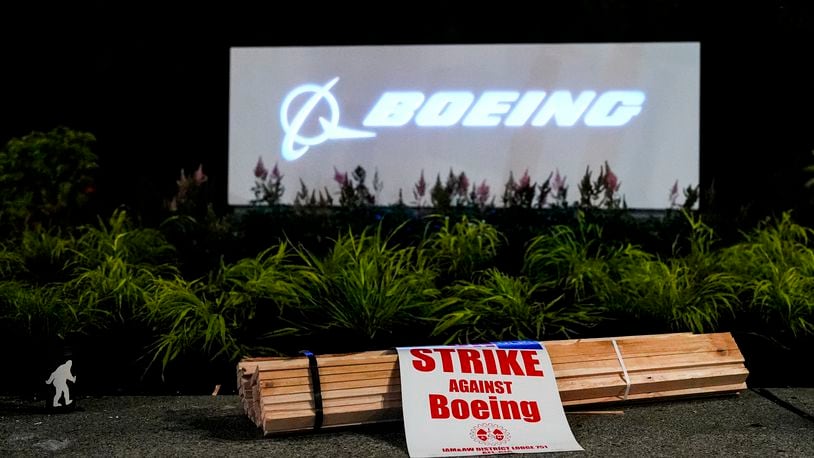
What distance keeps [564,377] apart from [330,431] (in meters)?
0.92

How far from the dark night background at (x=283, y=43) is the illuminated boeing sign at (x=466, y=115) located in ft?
1.35

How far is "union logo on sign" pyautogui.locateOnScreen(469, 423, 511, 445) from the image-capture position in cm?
259

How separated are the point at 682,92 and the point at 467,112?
1.77 meters

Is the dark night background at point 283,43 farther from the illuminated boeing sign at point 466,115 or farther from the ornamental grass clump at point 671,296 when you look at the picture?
the ornamental grass clump at point 671,296

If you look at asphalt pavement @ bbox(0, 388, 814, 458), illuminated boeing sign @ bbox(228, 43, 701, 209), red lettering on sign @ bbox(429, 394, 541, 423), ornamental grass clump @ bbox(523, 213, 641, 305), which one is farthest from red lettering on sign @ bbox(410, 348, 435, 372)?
illuminated boeing sign @ bbox(228, 43, 701, 209)

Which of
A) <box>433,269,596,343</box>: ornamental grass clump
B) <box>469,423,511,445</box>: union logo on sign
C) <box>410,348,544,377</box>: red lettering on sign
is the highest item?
<box>433,269,596,343</box>: ornamental grass clump

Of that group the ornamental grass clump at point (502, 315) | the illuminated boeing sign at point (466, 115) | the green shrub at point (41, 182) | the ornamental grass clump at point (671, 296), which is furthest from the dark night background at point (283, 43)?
the ornamental grass clump at point (502, 315)

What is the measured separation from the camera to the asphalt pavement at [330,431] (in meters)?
2.55

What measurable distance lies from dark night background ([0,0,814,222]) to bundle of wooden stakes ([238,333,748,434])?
369 cm

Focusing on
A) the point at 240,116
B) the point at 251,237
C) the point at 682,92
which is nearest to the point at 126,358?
the point at 251,237

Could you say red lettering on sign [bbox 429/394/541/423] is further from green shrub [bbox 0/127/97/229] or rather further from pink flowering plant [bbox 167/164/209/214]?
green shrub [bbox 0/127/97/229]

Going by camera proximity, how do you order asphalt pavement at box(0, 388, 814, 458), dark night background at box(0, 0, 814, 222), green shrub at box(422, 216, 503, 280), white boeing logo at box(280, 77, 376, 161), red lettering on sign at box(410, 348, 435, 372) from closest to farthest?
asphalt pavement at box(0, 388, 814, 458) < red lettering on sign at box(410, 348, 435, 372) < green shrub at box(422, 216, 503, 280) < white boeing logo at box(280, 77, 376, 161) < dark night background at box(0, 0, 814, 222)

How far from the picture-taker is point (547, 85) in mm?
6555

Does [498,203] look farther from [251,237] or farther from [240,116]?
[251,237]
